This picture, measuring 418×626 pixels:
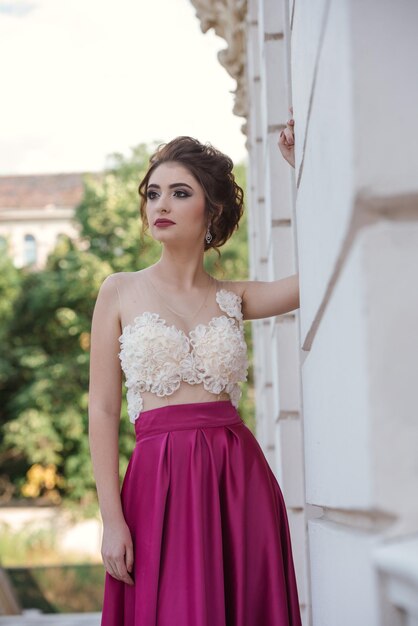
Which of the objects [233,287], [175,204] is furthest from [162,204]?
[233,287]

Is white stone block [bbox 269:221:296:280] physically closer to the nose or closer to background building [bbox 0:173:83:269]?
the nose

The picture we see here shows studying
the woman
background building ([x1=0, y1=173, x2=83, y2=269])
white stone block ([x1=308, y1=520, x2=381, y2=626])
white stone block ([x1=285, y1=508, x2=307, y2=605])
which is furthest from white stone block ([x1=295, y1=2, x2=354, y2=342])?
background building ([x1=0, y1=173, x2=83, y2=269])

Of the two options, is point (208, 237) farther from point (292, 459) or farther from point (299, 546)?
point (299, 546)

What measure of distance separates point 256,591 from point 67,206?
31.0 m

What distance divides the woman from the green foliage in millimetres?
20491

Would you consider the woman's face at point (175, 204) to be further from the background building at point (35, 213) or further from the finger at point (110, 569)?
the background building at point (35, 213)

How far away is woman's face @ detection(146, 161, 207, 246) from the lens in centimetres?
262

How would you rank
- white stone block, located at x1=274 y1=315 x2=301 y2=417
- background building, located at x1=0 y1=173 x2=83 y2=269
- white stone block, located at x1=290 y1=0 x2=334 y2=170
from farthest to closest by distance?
1. background building, located at x1=0 y1=173 x2=83 y2=269
2. white stone block, located at x1=274 y1=315 x2=301 y2=417
3. white stone block, located at x1=290 y1=0 x2=334 y2=170

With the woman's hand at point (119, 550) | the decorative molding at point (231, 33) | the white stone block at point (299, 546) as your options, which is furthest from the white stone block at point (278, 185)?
the decorative molding at point (231, 33)

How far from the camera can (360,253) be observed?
2.67 feet

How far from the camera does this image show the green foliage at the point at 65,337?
2359cm

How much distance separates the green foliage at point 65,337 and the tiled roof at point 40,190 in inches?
297

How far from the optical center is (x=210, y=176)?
2.73m

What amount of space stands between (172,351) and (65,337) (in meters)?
22.9
